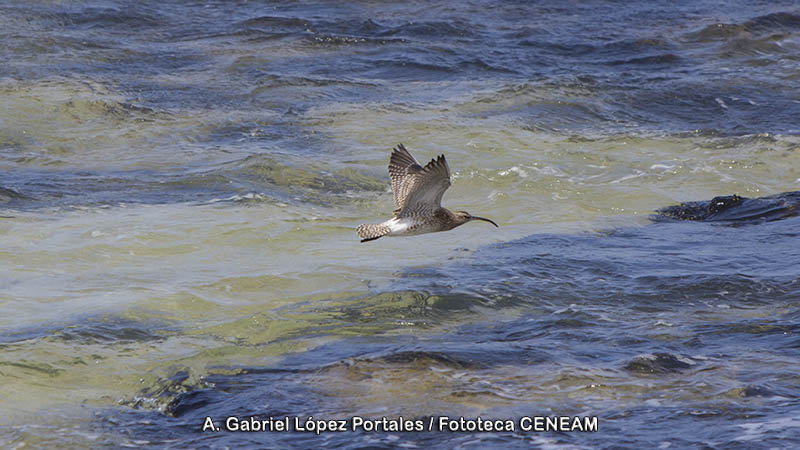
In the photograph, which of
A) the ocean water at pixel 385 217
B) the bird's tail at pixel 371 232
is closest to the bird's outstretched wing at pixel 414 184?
the bird's tail at pixel 371 232

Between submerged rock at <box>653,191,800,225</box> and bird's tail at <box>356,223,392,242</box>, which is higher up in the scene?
bird's tail at <box>356,223,392,242</box>

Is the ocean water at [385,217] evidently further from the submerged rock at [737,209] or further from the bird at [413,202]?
the bird at [413,202]

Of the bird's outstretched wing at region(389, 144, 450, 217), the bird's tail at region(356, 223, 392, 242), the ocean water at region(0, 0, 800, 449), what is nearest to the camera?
the ocean water at region(0, 0, 800, 449)

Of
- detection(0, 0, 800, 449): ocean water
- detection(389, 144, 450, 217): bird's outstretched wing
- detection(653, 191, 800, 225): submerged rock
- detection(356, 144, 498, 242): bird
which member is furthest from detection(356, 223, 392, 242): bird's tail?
detection(653, 191, 800, 225): submerged rock

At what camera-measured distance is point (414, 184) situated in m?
6.84

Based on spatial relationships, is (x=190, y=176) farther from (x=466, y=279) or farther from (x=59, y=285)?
(x=466, y=279)

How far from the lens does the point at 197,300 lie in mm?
8008

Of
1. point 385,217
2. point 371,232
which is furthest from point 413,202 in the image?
point 385,217

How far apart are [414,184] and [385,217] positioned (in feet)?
10.8

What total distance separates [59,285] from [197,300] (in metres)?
1.19

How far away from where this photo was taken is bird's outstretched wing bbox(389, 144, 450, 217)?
662 centimetres

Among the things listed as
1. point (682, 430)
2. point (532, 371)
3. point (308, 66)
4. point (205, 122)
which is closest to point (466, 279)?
point (532, 371)

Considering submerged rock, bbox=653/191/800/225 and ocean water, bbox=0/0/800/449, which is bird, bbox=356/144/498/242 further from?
submerged rock, bbox=653/191/800/225

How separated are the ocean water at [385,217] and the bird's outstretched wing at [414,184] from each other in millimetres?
883
